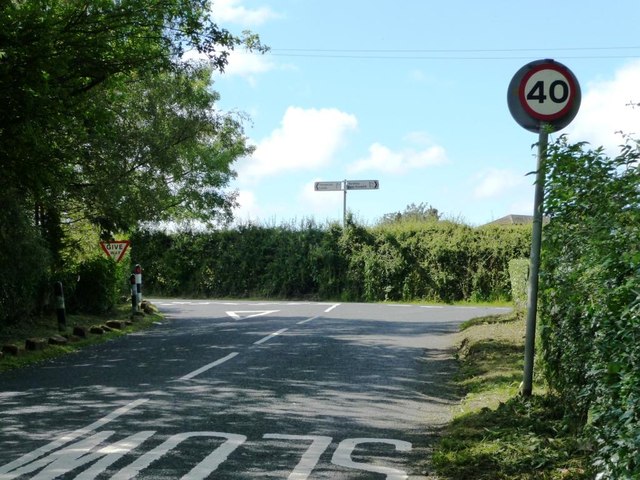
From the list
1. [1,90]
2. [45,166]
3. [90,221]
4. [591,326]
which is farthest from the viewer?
[90,221]

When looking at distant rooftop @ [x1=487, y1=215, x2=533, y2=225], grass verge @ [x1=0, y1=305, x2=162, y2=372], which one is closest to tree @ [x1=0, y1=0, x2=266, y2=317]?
grass verge @ [x1=0, y1=305, x2=162, y2=372]

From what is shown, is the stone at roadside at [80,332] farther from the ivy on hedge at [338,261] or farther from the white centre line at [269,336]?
the ivy on hedge at [338,261]

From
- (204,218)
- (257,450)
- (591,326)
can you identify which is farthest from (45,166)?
(204,218)

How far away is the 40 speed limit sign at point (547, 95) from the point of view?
771cm

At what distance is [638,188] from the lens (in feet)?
13.1

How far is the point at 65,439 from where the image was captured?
7070mm

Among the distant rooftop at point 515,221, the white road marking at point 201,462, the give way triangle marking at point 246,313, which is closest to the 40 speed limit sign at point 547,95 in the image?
the white road marking at point 201,462

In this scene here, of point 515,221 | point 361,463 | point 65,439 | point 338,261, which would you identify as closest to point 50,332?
point 65,439

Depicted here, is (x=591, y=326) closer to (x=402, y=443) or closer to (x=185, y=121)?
(x=402, y=443)

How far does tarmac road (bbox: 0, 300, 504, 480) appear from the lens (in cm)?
630

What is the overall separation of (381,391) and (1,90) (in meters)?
7.20

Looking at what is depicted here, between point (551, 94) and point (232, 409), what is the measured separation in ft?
15.6

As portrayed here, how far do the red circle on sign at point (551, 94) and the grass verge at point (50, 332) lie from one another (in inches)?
353

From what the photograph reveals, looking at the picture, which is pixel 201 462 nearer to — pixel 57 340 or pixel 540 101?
pixel 540 101
